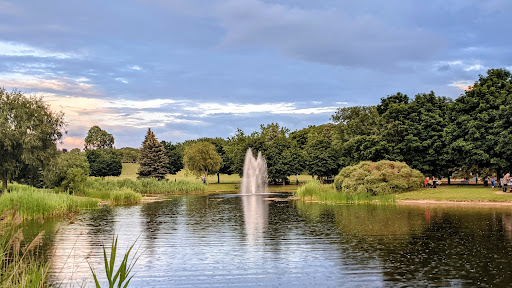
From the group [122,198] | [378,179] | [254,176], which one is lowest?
[122,198]

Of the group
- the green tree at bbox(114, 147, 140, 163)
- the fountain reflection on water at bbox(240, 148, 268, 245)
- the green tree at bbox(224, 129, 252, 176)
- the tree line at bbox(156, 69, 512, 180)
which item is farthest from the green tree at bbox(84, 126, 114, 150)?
the tree line at bbox(156, 69, 512, 180)

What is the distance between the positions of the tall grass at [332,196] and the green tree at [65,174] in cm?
2691

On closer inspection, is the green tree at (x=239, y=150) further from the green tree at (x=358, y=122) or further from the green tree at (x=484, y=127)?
the green tree at (x=484, y=127)

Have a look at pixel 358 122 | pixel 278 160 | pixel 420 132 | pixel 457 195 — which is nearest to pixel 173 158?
pixel 278 160

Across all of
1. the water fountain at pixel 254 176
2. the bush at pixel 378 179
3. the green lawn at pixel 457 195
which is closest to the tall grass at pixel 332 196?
the bush at pixel 378 179

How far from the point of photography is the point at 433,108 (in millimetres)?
67688

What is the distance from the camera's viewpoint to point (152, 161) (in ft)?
347

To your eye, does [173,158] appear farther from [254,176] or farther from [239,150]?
[254,176]

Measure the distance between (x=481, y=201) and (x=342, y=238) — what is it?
28.1 m

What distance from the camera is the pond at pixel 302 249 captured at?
16.9 m

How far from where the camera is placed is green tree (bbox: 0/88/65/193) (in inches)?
1991

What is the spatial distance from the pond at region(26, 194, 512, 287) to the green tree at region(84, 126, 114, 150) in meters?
143

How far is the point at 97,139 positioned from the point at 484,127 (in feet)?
484

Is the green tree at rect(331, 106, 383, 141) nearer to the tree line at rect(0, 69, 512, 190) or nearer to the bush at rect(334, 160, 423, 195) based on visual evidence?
the tree line at rect(0, 69, 512, 190)
